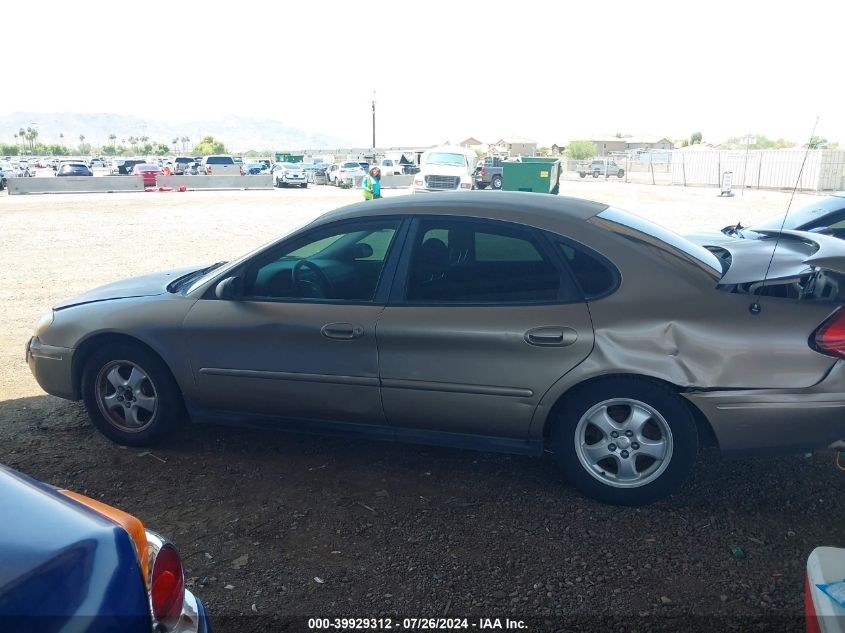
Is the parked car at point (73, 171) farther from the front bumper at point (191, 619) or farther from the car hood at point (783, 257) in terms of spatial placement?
the front bumper at point (191, 619)

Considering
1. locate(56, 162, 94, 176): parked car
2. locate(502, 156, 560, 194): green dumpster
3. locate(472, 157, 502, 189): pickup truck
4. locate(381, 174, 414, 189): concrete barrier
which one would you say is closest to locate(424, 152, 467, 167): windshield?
locate(502, 156, 560, 194): green dumpster

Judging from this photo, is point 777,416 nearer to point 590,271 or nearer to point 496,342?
point 590,271

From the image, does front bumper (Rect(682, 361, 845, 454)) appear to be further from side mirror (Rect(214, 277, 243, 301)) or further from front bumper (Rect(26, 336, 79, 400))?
front bumper (Rect(26, 336, 79, 400))

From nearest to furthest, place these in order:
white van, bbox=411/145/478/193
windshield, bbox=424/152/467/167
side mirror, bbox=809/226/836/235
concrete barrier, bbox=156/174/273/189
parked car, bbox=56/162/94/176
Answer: side mirror, bbox=809/226/836/235
white van, bbox=411/145/478/193
windshield, bbox=424/152/467/167
concrete barrier, bbox=156/174/273/189
parked car, bbox=56/162/94/176

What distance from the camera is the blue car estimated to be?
1.54m

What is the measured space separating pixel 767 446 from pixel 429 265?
1.99 m

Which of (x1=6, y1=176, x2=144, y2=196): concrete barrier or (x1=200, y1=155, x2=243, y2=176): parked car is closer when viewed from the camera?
(x1=6, y1=176, x2=144, y2=196): concrete barrier

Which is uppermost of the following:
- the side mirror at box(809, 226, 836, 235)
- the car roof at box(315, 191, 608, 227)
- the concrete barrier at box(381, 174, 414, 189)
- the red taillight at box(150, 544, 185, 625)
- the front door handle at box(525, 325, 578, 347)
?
the car roof at box(315, 191, 608, 227)

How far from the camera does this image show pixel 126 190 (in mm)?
33031

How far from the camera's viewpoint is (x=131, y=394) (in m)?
4.52

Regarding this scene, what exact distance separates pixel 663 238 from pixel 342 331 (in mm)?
1906

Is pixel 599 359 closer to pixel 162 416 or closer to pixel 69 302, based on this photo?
pixel 162 416

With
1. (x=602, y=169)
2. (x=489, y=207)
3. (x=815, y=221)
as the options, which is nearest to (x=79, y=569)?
(x=489, y=207)

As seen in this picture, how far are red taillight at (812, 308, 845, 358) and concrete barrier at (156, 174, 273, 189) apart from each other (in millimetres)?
34129
